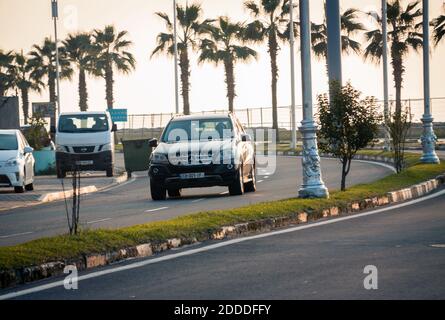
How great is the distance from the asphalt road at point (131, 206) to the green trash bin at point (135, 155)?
615cm

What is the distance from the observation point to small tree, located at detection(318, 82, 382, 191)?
80.0 ft

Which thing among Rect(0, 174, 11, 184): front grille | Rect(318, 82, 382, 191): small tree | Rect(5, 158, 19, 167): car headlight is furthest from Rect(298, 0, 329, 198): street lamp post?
Rect(0, 174, 11, 184): front grille

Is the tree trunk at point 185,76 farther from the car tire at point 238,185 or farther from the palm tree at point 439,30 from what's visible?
the car tire at point 238,185

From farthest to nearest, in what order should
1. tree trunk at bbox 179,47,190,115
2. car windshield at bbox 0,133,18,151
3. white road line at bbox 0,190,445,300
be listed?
tree trunk at bbox 179,47,190,115
car windshield at bbox 0,133,18,151
white road line at bbox 0,190,445,300

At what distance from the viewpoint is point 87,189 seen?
32844mm

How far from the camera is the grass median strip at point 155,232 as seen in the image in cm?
1322

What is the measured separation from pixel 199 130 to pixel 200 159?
52.2 inches

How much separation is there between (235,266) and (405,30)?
60.9m

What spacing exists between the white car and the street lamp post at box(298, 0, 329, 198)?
445 inches

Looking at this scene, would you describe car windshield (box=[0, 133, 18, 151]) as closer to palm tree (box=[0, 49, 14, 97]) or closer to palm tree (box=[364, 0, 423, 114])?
palm tree (box=[364, 0, 423, 114])

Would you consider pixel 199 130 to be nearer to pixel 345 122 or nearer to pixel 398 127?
pixel 345 122

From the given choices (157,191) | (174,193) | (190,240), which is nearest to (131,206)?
(157,191)

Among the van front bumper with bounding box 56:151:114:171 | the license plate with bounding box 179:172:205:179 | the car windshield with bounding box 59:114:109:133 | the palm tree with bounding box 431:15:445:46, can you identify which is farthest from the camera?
the palm tree with bounding box 431:15:445:46
